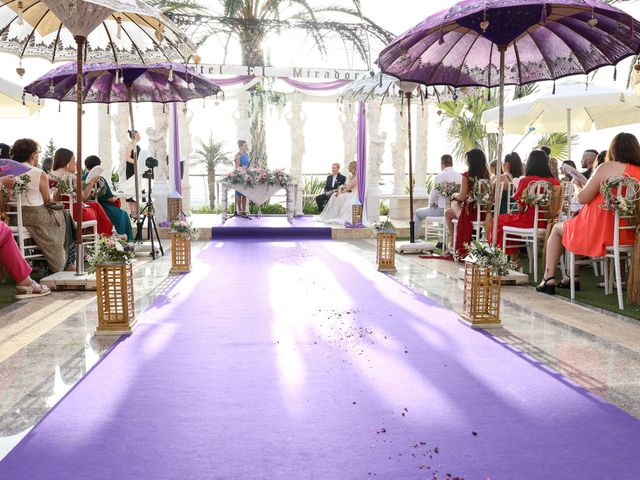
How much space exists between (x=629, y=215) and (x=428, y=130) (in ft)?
29.9

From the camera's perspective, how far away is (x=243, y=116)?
47.7 ft

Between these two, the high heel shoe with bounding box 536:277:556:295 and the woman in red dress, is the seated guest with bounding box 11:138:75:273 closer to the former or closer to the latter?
the woman in red dress

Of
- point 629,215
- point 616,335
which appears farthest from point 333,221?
point 616,335

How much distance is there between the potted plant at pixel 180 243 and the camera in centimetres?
692

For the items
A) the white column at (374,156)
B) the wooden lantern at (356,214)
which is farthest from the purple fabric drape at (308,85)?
the wooden lantern at (356,214)

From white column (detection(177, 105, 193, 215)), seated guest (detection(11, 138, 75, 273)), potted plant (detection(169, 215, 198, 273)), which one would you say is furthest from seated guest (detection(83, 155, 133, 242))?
white column (detection(177, 105, 193, 215))

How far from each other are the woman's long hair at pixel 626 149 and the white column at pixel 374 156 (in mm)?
7229

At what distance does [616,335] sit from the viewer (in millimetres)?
4277

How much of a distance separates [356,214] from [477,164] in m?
4.26

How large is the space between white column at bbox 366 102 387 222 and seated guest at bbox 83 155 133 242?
5.39m

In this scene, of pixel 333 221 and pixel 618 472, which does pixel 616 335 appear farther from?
pixel 333 221

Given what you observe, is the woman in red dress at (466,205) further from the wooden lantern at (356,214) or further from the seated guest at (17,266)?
the seated guest at (17,266)

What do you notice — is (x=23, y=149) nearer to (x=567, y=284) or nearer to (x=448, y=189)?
(x=448, y=189)

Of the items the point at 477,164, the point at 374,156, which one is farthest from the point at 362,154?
the point at 477,164
